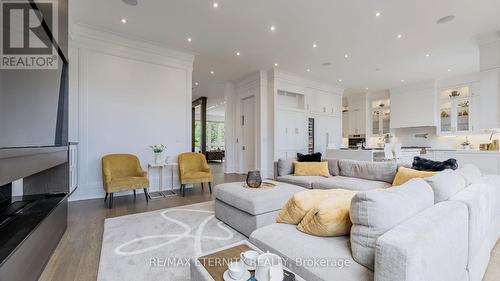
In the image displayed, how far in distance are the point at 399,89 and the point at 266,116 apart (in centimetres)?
554

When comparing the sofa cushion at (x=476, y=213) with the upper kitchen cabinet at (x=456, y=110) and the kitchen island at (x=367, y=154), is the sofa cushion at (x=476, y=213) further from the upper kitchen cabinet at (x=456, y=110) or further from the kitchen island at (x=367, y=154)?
the upper kitchen cabinet at (x=456, y=110)

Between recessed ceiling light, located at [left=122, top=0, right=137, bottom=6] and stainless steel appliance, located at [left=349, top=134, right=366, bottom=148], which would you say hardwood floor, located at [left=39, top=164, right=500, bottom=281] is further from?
stainless steel appliance, located at [left=349, top=134, right=366, bottom=148]

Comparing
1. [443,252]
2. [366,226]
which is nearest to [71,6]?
[366,226]

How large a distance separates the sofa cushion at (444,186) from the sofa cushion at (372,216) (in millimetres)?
520

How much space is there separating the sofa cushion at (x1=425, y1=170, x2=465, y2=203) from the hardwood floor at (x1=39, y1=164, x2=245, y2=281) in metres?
2.71

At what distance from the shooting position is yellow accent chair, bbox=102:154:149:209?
12.1 feet

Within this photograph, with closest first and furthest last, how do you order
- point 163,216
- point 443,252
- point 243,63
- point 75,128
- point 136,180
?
point 443,252, point 163,216, point 136,180, point 75,128, point 243,63

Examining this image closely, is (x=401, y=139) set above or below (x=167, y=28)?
below

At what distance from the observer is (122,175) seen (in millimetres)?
4191

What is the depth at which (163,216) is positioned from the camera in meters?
3.21

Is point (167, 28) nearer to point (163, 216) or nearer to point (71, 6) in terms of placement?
point (71, 6)

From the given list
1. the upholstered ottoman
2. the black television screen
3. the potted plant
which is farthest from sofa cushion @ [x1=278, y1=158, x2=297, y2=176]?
the black television screen

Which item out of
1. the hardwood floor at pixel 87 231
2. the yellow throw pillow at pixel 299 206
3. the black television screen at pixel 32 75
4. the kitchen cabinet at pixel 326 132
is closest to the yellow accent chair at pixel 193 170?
the hardwood floor at pixel 87 231

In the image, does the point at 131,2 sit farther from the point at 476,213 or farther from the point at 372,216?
the point at 476,213
